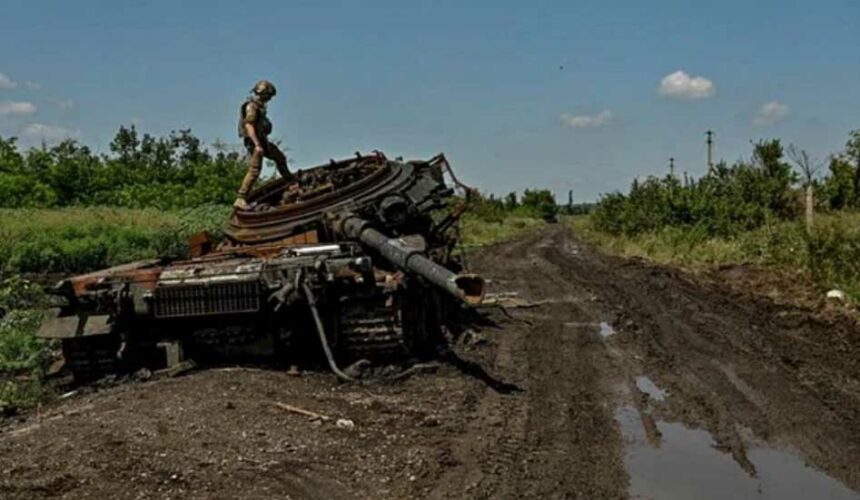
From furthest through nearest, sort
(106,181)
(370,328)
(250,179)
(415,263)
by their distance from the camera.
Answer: (106,181) → (250,179) → (370,328) → (415,263)

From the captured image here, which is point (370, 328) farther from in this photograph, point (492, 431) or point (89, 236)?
point (89, 236)

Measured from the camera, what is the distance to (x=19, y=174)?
33.6m

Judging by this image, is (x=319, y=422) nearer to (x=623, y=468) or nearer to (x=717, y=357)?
(x=623, y=468)

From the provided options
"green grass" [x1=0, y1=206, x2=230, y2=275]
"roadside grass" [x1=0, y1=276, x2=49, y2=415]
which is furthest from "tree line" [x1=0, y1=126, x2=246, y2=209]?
"roadside grass" [x1=0, y1=276, x2=49, y2=415]

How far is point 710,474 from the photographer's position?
5.52 m

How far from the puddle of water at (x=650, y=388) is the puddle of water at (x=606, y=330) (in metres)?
2.62

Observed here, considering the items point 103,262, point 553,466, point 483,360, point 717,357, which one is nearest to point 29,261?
point 103,262

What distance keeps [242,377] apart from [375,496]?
9.77 feet

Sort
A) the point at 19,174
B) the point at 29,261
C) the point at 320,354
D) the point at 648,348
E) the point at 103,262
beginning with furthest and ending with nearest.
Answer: the point at 19,174
the point at 103,262
the point at 29,261
the point at 648,348
the point at 320,354

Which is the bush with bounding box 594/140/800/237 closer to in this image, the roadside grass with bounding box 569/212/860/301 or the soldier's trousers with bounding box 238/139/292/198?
the roadside grass with bounding box 569/212/860/301

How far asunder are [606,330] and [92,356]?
19.1ft

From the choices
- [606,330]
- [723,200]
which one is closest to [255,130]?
[606,330]

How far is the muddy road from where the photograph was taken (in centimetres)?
516

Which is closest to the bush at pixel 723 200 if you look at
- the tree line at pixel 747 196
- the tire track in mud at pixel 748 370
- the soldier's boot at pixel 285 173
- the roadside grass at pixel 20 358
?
the tree line at pixel 747 196
